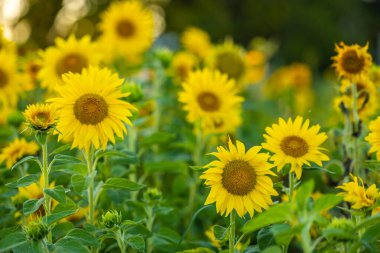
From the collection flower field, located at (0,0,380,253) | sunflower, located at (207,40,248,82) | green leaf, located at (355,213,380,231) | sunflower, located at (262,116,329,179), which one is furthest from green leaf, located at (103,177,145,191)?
sunflower, located at (207,40,248,82)

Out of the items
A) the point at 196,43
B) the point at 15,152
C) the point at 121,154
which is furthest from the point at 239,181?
the point at 196,43

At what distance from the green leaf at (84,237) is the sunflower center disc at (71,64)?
1.40 m

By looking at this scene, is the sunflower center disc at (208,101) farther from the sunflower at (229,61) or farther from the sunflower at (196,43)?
the sunflower at (196,43)

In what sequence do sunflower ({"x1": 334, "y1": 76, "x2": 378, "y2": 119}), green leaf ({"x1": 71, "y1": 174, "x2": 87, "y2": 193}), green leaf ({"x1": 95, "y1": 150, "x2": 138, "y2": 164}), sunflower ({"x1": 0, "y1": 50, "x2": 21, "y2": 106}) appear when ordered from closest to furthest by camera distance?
green leaf ({"x1": 71, "y1": 174, "x2": 87, "y2": 193}) < green leaf ({"x1": 95, "y1": 150, "x2": 138, "y2": 164}) < sunflower ({"x1": 334, "y1": 76, "x2": 378, "y2": 119}) < sunflower ({"x1": 0, "y1": 50, "x2": 21, "y2": 106})

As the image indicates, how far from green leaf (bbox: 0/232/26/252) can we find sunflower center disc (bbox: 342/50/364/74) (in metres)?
1.34

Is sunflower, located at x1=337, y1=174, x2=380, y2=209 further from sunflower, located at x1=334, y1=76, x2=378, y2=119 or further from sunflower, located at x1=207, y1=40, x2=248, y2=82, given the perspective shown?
sunflower, located at x1=207, y1=40, x2=248, y2=82

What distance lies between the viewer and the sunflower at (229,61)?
3689 millimetres

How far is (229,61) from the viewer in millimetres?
3709

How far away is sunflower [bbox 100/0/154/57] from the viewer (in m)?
3.91

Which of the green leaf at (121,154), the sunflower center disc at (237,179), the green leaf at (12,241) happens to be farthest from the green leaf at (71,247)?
the sunflower center disc at (237,179)

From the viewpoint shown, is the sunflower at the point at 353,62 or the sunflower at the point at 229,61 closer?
the sunflower at the point at 353,62

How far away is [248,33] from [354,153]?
13.5 meters

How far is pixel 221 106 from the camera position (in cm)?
300

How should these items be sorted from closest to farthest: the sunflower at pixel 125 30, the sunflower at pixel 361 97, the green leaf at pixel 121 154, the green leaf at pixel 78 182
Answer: the green leaf at pixel 78 182
the green leaf at pixel 121 154
the sunflower at pixel 361 97
the sunflower at pixel 125 30
